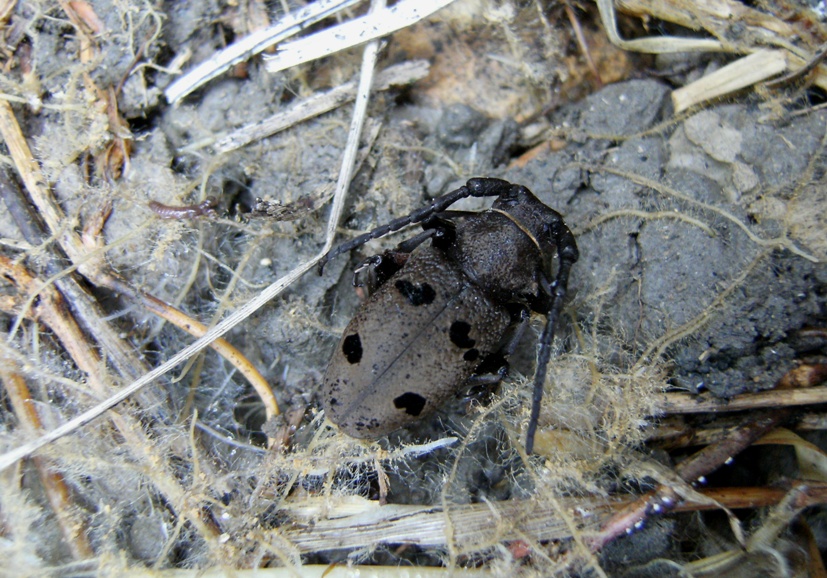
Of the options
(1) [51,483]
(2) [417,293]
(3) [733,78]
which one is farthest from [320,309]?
(3) [733,78]

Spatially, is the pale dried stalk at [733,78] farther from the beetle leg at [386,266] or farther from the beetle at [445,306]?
the beetle leg at [386,266]

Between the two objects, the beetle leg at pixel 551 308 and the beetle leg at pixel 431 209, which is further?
the beetle leg at pixel 431 209

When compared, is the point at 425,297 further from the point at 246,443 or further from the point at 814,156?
the point at 814,156

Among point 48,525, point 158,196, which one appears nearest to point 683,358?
point 158,196

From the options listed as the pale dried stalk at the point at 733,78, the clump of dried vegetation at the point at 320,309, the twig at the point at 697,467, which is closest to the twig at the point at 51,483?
the clump of dried vegetation at the point at 320,309

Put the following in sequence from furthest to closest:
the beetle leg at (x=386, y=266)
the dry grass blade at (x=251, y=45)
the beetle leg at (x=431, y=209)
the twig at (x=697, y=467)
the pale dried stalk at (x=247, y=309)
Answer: the dry grass blade at (x=251, y=45) < the beetle leg at (x=386, y=266) < the beetle leg at (x=431, y=209) < the pale dried stalk at (x=247, y=309) < the twig at (x=697, y=467)

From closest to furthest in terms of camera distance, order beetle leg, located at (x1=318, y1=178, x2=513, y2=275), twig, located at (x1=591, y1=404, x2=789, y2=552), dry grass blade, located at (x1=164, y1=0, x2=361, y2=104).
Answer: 1. twig, located at (x1=591, y1=404, x2=789, y2=552)
2. beetle leg, located at (x1=318, y1=178, x2=513, y2=275)
3. dry grass blade, located at (x1=164, y1=0, x2=361, y2=104)

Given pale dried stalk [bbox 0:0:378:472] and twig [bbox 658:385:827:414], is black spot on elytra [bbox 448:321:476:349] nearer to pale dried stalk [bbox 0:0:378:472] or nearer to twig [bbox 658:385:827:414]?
pale dried stalk [bbox 0:0:378:472]

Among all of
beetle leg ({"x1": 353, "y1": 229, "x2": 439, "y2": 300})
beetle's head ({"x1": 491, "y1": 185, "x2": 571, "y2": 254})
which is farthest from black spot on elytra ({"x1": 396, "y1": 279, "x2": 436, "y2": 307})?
beetle's head ({"x1": 491, "y1": 185, "x2": 571, "y2": 254})
